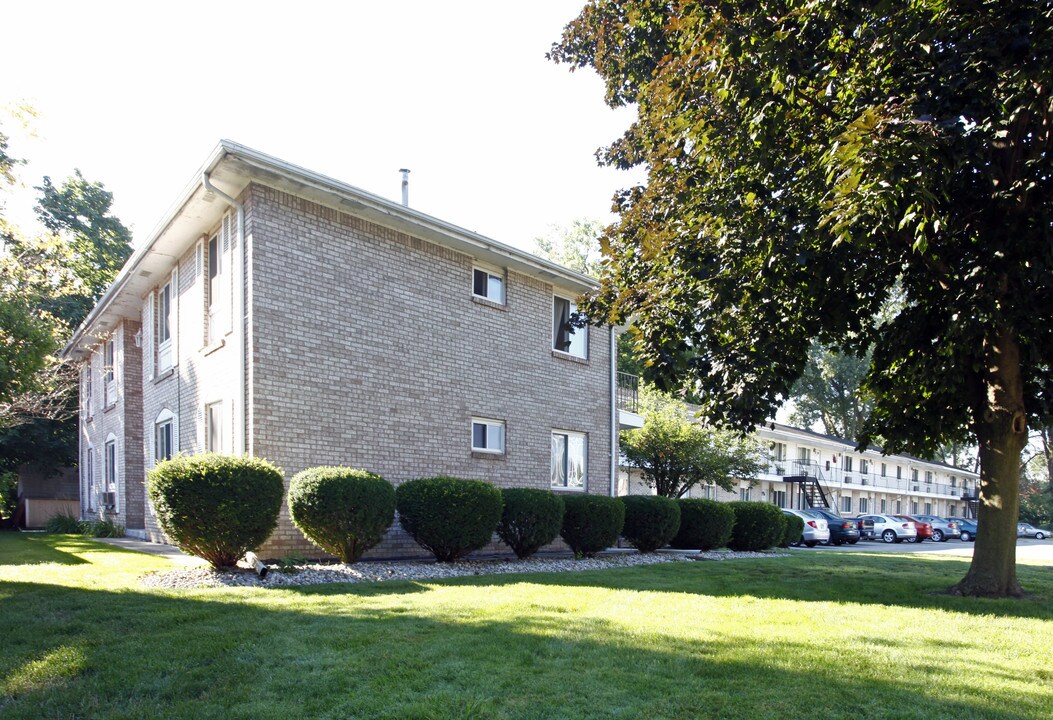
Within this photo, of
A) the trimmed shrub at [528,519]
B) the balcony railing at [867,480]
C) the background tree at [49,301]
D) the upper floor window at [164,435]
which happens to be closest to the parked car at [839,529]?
the balcony railing at [867,480]

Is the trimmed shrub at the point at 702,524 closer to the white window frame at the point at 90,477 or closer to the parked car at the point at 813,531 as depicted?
the parked car at the point at 813,531

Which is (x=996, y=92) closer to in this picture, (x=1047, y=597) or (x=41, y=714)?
(x=1047, y=597)

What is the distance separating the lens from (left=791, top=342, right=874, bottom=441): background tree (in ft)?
189

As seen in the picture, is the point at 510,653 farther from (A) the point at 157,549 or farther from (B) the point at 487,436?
(A) the point at 157,549

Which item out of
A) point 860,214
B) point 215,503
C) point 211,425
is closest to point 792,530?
point 211,425

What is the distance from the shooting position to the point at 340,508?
1055 centimetres

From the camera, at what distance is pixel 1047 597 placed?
971 cm

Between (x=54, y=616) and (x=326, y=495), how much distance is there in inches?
154

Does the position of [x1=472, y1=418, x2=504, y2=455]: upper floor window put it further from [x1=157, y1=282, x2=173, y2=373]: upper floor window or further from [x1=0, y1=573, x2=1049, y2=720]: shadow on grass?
[x1=0, y1=573, x2=1049, y2=720]: shadow on grass

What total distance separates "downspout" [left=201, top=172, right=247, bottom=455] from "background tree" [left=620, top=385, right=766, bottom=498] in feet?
51.0

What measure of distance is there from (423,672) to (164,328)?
14.4 metres

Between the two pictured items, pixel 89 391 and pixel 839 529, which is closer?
pixel 89 391

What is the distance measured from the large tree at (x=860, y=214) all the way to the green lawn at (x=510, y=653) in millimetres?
2829

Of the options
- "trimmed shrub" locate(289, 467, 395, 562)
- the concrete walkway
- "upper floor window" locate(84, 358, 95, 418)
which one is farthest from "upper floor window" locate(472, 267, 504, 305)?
"upper floor window" locate(84, 358, 95, 418)
